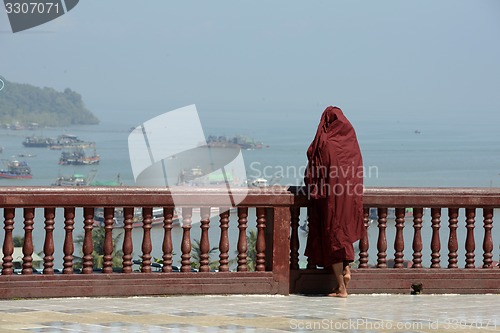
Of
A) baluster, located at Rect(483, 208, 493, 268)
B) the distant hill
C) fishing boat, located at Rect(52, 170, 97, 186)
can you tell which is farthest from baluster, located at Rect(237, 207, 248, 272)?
the distant hill

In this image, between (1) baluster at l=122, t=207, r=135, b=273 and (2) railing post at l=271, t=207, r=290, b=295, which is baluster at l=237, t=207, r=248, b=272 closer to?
(2) railing post at l=271, t=207, r=290, b=295

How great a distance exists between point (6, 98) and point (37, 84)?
10.2 m

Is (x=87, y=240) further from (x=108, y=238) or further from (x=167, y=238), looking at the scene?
(x=167, y=238)

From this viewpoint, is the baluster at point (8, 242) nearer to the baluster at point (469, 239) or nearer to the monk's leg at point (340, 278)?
the monk's leg at point (340, 278)

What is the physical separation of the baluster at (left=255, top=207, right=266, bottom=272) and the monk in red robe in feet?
1.39

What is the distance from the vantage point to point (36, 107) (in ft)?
414

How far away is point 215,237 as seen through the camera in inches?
2776

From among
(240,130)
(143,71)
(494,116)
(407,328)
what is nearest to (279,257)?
(407,328)

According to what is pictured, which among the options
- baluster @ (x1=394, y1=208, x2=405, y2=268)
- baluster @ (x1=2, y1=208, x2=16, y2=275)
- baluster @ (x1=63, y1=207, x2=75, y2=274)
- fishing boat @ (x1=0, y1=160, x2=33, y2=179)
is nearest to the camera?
baluster @ (x1=2, y1=208, x2=16, y2=275)

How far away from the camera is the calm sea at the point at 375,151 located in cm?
10450

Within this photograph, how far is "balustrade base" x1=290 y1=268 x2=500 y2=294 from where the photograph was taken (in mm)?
9203

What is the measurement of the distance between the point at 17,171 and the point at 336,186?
9492 cm

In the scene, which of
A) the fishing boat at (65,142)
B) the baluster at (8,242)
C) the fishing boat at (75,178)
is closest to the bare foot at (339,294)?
the baluster at (8,242)

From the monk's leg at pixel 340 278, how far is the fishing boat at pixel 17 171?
89.4 meters
